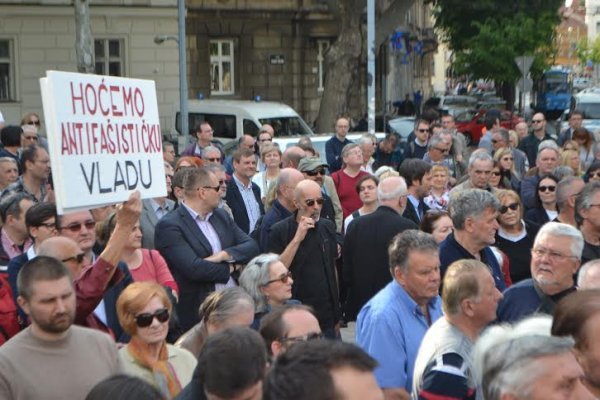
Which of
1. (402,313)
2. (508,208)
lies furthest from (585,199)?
(402,313)

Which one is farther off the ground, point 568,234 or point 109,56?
point 109,56

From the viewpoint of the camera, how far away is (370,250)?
817 centimetres

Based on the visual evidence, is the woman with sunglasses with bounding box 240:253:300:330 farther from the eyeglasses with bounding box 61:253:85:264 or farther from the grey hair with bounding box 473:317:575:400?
the grey hair with bounding box 473:317:575:400

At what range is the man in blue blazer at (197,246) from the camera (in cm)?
753

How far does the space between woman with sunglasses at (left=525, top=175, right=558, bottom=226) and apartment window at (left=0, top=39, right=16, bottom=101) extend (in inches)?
904

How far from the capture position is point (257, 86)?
40.9m

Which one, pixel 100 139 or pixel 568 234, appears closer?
pixel 100 139

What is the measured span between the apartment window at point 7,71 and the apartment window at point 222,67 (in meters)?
10.5

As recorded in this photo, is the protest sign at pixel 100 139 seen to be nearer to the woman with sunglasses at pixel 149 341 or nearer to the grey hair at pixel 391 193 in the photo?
the woman with sunglasses at pixel 149 341

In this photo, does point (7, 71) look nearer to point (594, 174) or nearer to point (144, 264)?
point (594, 174)

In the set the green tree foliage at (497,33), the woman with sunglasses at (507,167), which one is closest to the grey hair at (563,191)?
the woman with sunglasses at (507,167)

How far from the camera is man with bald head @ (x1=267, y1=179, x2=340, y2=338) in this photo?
Answer: 7.87m

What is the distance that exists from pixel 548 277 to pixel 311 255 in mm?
2203

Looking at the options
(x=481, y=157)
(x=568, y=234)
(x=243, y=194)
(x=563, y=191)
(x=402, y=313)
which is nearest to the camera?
(x=402, y=313)
